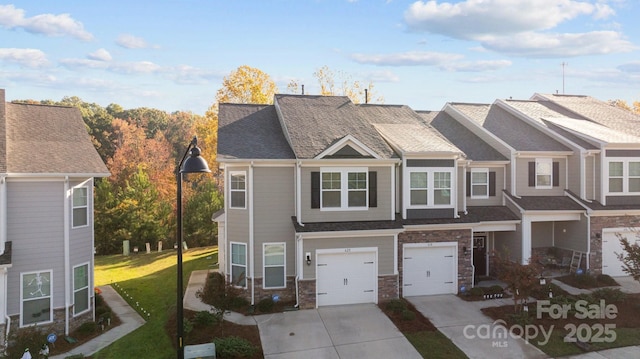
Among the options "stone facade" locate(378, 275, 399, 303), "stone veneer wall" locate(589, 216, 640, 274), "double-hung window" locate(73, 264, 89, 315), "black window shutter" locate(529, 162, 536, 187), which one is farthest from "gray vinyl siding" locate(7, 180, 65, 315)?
"stone veneer wall" locate(589, 216, 640, 274)

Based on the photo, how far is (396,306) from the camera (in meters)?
14.6

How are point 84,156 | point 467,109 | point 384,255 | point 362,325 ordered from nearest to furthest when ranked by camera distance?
1. point 362,325
2. point 84,156
3. point 384,255
4. point 467,109

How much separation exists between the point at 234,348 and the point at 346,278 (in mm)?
5367

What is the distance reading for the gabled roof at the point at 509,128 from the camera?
2015 cm

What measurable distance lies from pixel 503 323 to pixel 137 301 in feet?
46.7

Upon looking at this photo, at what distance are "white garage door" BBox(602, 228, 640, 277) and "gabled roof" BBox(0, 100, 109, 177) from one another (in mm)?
21210

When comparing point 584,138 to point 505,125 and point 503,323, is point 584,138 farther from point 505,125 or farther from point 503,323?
point 503,323

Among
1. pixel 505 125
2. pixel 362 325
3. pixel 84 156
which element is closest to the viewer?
pixel 362 325

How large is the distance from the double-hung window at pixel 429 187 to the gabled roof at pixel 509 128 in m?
5.08

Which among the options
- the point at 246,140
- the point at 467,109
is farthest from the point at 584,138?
the point at 246,140

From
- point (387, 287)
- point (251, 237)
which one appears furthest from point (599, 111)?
point (251, 237)

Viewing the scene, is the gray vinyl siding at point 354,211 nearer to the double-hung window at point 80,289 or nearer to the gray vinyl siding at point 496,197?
the gray vinyl siding at point 496,197

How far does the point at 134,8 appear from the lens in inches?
666

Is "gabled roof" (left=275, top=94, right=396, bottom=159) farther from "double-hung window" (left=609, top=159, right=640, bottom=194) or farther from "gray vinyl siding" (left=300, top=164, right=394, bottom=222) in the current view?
"double-hung window" (left=609, top=159, right=640, bottom=194)
